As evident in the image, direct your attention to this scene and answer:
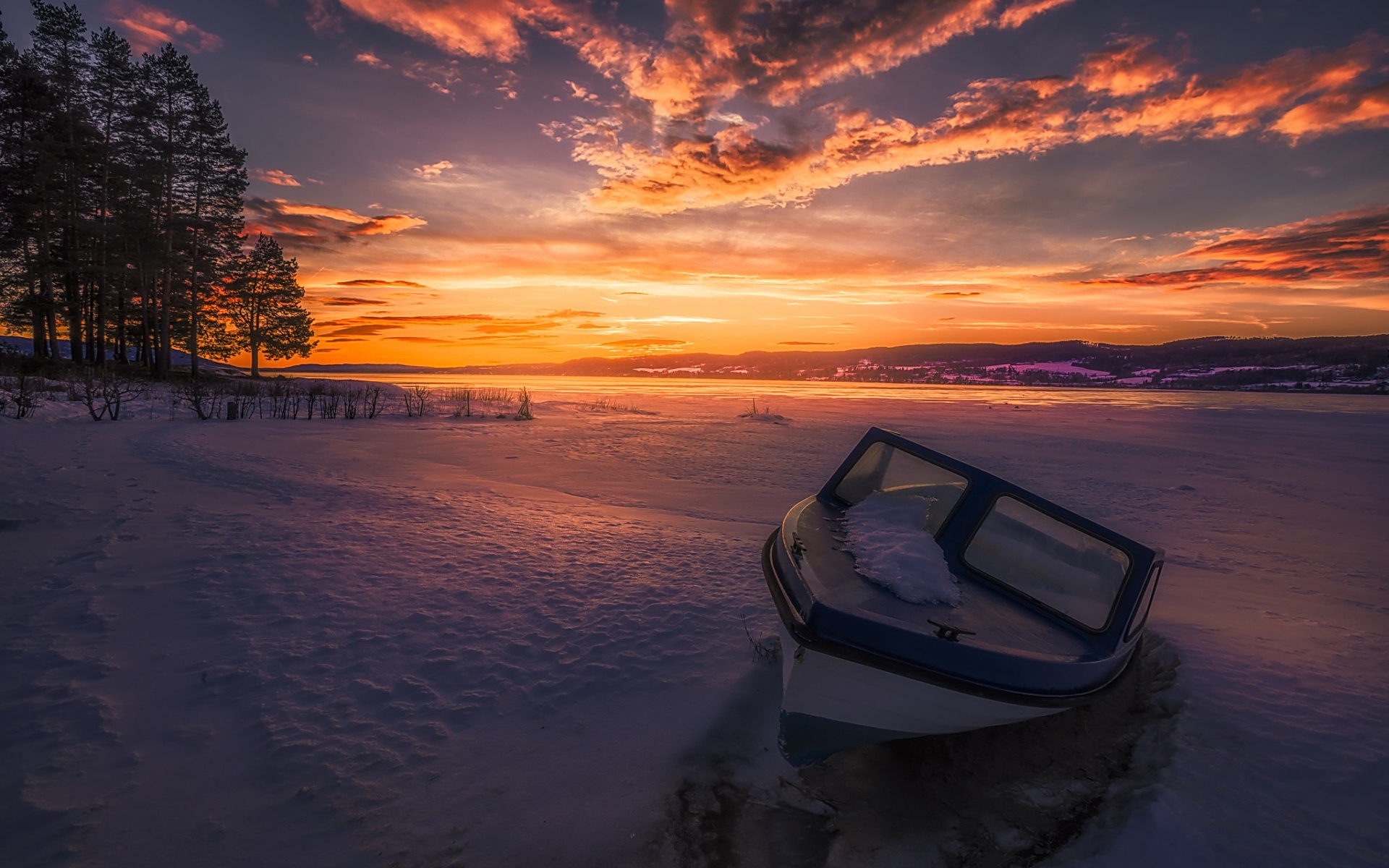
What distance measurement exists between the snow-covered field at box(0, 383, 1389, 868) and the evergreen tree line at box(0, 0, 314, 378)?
2939 cm

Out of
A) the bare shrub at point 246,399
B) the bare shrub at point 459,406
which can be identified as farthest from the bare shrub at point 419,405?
the bare shrub at point 246,399

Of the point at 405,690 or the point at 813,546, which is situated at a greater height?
the point at 813,546

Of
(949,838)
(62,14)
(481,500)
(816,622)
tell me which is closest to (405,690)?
(816,622)

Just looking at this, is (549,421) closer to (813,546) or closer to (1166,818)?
(813,546)

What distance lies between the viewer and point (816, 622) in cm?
323

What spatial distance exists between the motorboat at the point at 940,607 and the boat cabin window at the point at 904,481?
0.02m

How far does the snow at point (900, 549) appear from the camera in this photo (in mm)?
3965

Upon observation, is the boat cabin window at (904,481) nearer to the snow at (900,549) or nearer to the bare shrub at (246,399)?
the snow at (900,549)

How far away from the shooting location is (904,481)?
586 centimetres

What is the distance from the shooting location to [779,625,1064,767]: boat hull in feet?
10.7

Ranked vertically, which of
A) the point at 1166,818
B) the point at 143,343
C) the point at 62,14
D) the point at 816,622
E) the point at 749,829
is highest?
the point at 62,14

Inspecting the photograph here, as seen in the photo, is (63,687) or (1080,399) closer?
(63,687)

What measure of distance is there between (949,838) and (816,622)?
148 cm

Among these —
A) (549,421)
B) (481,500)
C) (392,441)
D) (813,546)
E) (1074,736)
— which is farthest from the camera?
(549,421)
